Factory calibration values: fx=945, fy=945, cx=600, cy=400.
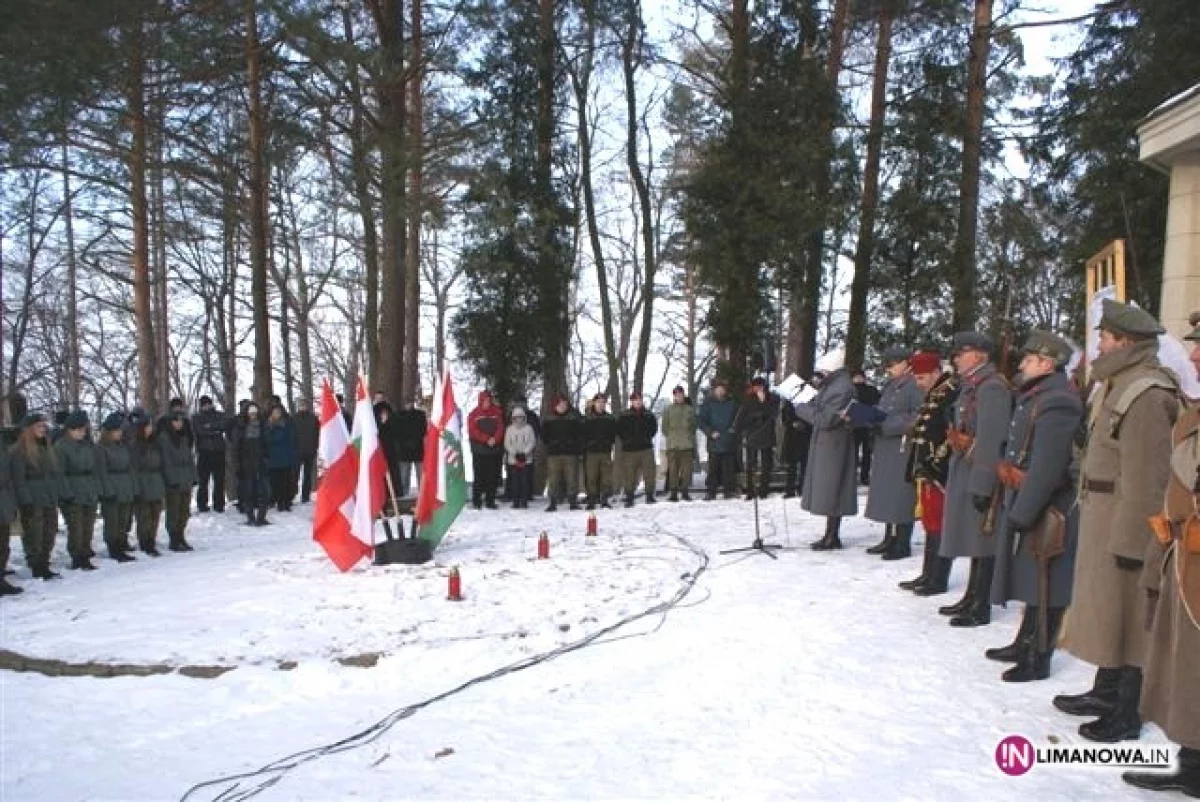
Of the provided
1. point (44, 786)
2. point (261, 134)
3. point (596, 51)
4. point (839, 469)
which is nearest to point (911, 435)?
point (839, 469)

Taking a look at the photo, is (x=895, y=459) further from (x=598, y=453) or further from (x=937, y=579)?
(x=598, y=453)

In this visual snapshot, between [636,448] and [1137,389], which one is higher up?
[1137,389]

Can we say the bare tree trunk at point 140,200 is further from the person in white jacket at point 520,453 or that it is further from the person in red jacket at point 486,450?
the person in white jacket at point 520,453

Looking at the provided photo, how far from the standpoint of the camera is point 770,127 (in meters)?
17.6

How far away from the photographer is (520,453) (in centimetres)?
1473

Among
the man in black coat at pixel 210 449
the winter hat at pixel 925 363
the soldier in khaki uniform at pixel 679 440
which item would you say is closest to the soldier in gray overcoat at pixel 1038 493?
the winter hat at pixel 925 363

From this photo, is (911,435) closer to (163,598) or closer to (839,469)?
(839,469)

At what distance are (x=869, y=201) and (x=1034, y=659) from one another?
46.1 ft

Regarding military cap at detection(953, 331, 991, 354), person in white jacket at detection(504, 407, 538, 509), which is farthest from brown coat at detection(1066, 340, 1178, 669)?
person in white jacket at detection(504, 407, 538, 509)

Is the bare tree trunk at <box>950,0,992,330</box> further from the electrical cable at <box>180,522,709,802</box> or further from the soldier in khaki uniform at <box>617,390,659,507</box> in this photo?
the electrical cable at <box>180,522,709,802</box>

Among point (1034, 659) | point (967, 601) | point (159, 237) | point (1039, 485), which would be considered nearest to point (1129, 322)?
point (1039, 485)

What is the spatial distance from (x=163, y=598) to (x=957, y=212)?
15.7 meters

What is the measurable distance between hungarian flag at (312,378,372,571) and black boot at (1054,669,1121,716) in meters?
6.79

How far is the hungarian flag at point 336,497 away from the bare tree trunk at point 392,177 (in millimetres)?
5745
